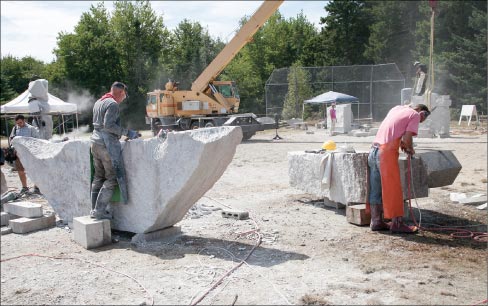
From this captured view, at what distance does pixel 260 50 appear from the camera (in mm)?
41969

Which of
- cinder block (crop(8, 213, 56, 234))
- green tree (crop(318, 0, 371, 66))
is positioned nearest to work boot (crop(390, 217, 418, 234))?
cinder block (crop(8, 213, 56, 234))

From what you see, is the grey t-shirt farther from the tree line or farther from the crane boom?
the tree line

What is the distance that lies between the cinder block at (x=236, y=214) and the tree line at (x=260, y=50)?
26060 millimetres

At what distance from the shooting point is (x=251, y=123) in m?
19.0

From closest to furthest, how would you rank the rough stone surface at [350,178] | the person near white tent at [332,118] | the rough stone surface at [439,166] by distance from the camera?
the rough stone surface at [350,178], the rough stone surface at [439,166], the person near white tent at [332,118]

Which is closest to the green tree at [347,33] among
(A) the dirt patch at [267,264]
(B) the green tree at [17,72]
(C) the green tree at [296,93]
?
(C) the green tree at [296,93]

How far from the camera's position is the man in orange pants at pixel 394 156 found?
551 centimetres

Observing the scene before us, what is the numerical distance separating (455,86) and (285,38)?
16982 millimetres

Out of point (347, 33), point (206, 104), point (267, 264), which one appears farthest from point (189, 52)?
point (267, 264)

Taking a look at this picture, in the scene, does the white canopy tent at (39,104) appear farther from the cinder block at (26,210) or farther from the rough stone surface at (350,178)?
the rough stone surface at (350,178)

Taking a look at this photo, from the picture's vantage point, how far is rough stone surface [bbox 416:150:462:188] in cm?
650

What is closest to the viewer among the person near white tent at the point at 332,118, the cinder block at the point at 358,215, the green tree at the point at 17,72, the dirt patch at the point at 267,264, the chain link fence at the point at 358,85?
the dirt patch at the point at 267,264

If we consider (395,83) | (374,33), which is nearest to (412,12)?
(374,33)

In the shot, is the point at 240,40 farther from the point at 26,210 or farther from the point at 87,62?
the point at 87,62
